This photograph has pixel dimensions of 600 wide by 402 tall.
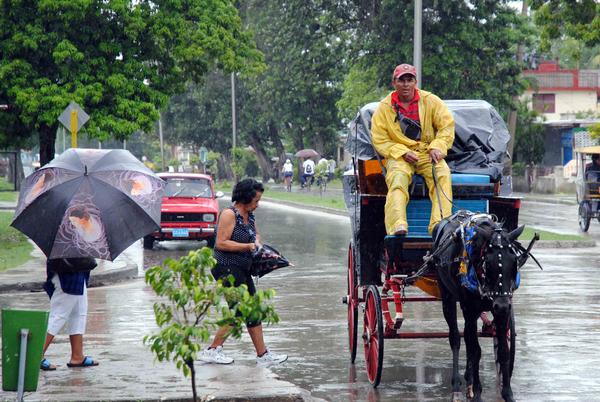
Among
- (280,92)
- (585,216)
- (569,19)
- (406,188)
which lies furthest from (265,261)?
(280,92)

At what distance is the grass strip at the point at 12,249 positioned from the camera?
22062 mm

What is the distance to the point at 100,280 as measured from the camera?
19953 mm

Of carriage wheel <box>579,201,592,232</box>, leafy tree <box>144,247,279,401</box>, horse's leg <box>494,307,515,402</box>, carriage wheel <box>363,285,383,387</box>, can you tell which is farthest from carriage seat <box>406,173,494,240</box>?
carriage wheel <box>579,201,592,232</box>

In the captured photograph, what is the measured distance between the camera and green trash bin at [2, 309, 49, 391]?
334 inches

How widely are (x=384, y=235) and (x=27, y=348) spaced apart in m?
3.61

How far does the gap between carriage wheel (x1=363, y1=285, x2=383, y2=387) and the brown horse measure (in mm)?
680

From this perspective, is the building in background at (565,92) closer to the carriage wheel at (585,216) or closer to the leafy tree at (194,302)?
→ the carriage wheel at (585,216)

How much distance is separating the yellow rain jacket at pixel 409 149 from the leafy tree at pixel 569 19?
914 inches

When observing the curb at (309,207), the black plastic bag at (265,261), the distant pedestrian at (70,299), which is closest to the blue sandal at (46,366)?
the distant pedestrian at (70,299)

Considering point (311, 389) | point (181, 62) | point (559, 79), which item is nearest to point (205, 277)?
point (311, 389)

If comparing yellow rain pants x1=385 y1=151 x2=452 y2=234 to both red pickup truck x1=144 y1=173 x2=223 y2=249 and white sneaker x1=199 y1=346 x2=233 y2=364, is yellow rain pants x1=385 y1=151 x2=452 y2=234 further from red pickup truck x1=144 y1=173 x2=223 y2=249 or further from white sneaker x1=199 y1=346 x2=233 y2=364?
red pickup truck x1=144 y1=173 x2=223 y2=249

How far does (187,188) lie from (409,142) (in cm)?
1831

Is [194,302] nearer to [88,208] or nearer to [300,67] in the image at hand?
[88,208]

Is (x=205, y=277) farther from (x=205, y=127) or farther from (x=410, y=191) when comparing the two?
(x=205, y=127)
